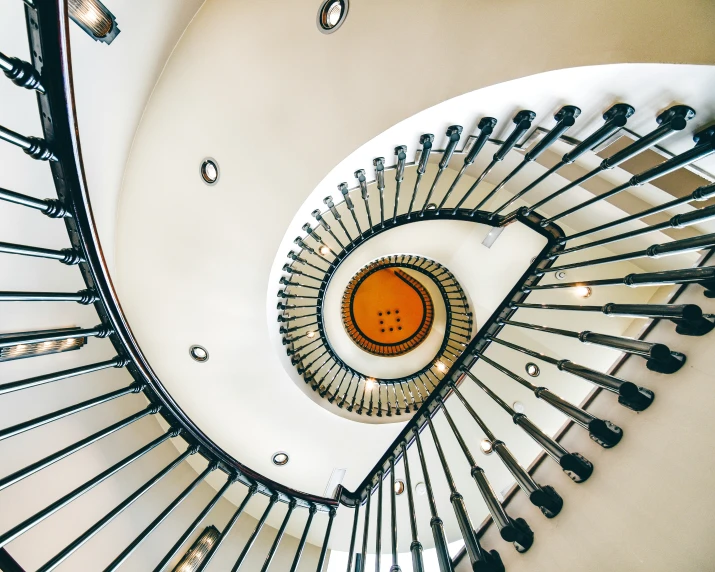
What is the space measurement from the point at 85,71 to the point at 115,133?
1.45ft

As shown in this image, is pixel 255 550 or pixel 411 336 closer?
pixel 255 550

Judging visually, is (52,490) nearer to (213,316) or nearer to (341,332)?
(213,316)

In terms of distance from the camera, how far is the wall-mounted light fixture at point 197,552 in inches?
127

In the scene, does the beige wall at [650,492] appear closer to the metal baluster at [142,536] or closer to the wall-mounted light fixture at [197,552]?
the metal baluster at [142,536]

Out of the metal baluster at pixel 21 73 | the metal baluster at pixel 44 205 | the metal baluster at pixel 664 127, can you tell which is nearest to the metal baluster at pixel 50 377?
the metal baluster at pixel 44 205

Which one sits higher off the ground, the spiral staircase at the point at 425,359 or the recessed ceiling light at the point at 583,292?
the recessed ceiling light at the point at 583,292

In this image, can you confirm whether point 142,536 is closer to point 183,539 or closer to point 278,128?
point 183,539

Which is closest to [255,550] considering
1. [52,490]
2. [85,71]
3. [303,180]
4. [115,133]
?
[52,490]

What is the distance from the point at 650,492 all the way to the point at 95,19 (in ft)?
10.9

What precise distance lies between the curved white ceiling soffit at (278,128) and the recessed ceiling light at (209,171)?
0.07 meters

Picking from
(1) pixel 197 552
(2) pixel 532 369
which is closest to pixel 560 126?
(2) pixel 532 369

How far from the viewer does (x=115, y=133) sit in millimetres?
2418

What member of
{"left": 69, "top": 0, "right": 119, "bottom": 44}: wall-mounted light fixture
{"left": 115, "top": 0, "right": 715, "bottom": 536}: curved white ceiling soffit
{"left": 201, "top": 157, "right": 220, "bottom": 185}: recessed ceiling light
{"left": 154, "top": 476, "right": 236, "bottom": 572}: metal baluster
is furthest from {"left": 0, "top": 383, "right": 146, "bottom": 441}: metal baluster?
{"left": 69, "top": 0, "right": 119, "bottom": 44}: wall-mounted light fixture

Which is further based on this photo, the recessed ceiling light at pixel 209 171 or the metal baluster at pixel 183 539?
the recessed ceiling light at pixel 209 171
